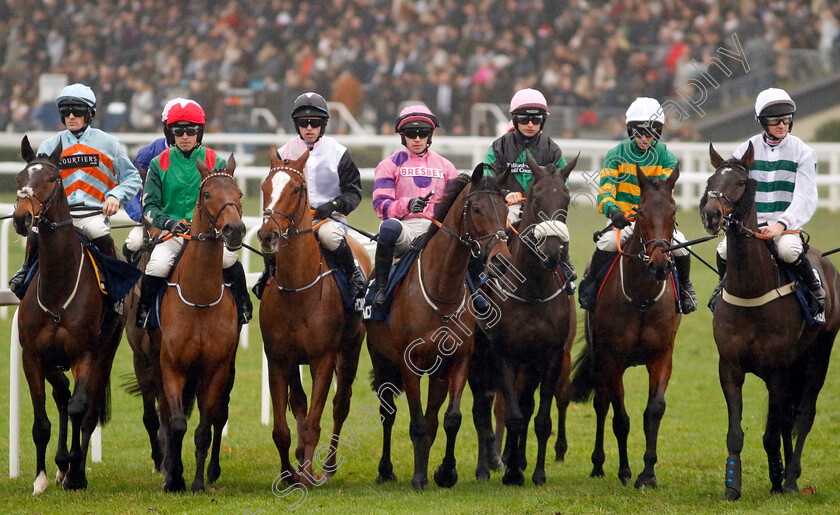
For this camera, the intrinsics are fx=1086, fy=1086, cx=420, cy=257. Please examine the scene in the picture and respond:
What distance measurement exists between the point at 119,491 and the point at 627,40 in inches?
679

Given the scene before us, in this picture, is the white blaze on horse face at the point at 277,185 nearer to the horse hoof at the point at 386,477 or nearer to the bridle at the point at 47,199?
the bridle at the point at 47,199

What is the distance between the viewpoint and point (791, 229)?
6254 mm

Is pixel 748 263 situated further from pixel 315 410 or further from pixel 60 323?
pixel 60 323

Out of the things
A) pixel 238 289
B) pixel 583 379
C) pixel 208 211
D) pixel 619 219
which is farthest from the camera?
pixel 583 379

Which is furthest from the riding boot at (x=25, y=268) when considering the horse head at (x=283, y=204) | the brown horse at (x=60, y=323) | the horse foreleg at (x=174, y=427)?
the horse head at (x=283, y=204)

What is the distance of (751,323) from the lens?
6211mm

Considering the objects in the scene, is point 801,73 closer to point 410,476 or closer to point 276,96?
point 276,96

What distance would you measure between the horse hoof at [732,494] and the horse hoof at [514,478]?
4.10 feet

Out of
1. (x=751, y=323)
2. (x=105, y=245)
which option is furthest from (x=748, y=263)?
(x=105, y=245)

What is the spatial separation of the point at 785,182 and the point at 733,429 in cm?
149

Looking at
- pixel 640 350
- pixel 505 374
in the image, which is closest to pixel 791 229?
pixel 640 350

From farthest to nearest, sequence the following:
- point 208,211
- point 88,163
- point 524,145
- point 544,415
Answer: point 524,145 → point 88,163 → point 544,415 → point 208,211

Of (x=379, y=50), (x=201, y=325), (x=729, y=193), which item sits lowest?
(x=201, y=325)

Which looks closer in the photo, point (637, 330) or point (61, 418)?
point (61, 418)
